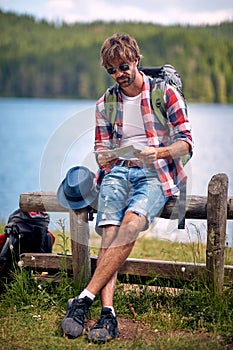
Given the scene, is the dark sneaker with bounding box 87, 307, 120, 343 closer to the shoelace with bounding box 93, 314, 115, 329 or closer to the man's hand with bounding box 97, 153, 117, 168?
the shoelace with bounding box 93, 314, 115, 329

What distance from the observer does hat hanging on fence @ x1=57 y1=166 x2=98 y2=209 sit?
16.7 ft

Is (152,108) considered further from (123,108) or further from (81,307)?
(81,307)

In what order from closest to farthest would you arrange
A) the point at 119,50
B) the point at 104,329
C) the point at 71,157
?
the point at 104,329 < the point at 119,50 < the point at 71,157

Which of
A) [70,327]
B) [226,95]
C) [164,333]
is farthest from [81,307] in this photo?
[226,95]

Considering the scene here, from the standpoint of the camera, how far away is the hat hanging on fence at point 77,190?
5102 millimetres

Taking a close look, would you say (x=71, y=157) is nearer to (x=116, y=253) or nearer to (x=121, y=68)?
(x=121, y=68)

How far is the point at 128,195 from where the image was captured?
16.5 feet

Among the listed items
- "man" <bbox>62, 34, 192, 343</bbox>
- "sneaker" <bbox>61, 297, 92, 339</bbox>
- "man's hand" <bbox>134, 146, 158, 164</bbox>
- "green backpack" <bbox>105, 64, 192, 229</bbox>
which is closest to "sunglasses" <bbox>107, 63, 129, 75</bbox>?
"man" <bbox>62, 34, 192, 343</bbox>

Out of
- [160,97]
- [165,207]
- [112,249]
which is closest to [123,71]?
[160,97]

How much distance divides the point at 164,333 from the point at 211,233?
0.79 m

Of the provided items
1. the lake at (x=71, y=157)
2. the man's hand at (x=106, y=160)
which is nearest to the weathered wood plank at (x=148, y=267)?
the lake at (x=71, y=157)

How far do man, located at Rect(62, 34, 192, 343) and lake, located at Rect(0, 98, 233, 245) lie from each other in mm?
238

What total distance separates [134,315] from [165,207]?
847mm

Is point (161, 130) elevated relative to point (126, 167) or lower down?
elevated
